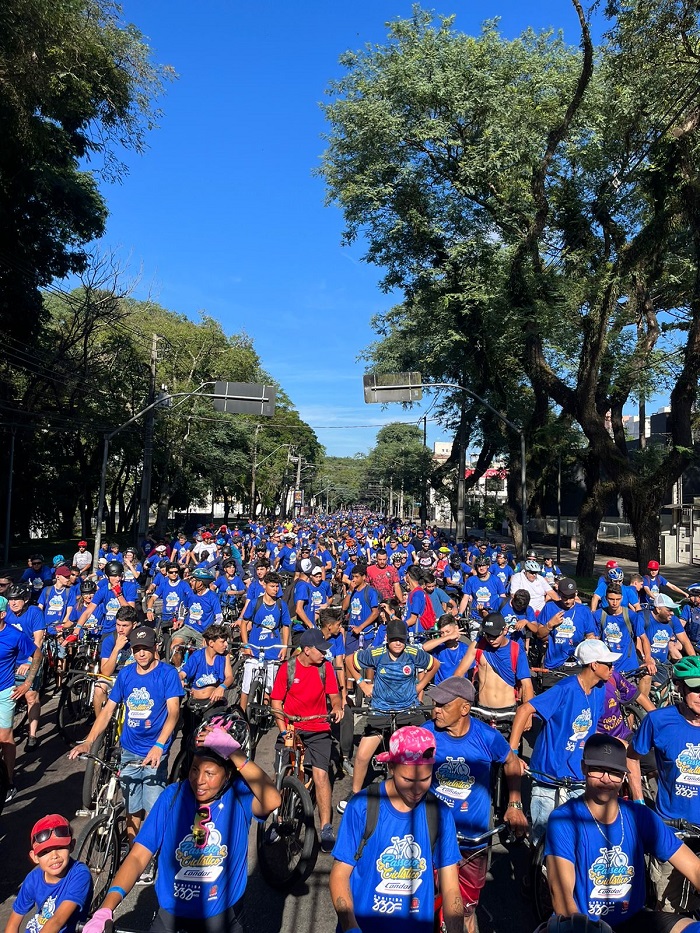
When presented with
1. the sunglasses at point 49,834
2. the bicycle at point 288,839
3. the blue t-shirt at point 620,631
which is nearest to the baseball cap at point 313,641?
the bicycle at point 288,839

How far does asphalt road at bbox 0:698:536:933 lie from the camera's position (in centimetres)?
462

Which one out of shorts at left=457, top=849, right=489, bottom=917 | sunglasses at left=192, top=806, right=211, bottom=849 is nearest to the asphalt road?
shorts at left=457, top=849, right=489, bottom=917

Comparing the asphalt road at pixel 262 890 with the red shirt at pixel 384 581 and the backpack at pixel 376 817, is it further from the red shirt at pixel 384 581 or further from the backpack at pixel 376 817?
the red shirt at pixel 384 581

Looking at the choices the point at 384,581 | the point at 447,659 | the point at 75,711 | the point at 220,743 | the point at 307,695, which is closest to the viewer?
the point at 220,743

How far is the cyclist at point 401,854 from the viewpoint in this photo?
2.92m

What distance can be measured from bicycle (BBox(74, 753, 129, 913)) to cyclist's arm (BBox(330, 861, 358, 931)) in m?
2.30

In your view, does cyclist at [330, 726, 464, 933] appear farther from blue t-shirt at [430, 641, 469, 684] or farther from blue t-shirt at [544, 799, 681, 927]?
blue t-shirt at [430, 641, 469, 684]

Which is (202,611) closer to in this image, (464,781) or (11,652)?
(11,652)

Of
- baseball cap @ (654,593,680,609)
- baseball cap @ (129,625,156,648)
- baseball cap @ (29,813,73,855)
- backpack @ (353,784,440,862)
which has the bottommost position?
baseball cap @ (29,813,73,855)

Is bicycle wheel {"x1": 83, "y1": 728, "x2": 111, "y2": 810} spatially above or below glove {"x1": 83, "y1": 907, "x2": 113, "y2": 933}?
below

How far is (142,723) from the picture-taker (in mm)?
5070

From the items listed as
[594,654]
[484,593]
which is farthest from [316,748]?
[484,593]

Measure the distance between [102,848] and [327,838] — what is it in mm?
1641

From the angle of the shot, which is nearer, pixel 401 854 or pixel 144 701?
pixel 401 854
